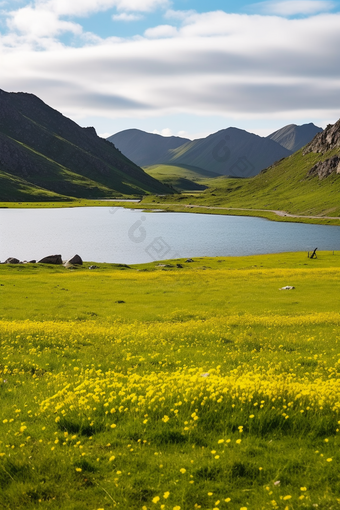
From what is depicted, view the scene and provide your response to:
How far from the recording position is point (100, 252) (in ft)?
362

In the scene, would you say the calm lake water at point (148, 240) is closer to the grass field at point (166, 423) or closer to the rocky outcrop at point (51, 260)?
the rocky outcrop at point (51, 260)

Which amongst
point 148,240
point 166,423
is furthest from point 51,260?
point 166,423

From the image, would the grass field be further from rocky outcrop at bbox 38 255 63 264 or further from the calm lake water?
the calm lake water

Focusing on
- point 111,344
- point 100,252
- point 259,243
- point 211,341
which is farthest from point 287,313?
point 259,243

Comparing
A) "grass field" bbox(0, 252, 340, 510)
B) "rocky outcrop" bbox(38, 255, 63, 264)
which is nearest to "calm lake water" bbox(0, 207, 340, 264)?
"rocky outcrop" bbox(38, 255, 63, 264)

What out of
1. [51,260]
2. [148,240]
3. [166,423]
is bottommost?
[166,423]

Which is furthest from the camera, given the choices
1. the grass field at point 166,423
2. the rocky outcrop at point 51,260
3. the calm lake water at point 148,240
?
the calm lake water at point 148,240

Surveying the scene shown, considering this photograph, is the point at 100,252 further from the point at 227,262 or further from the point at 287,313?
the point at 287,313

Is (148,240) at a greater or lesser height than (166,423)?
greater

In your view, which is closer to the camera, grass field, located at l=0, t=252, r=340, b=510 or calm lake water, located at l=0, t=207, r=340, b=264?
grass field, located at l=0, t=252, r=340, b=510

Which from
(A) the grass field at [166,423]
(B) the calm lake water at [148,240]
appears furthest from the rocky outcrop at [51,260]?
(A) the grass field at [166,423]

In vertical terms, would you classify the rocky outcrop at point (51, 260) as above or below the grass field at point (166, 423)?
above

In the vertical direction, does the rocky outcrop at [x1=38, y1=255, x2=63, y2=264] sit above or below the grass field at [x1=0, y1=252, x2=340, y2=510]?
above

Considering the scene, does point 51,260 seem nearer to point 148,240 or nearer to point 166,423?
point 148,240
